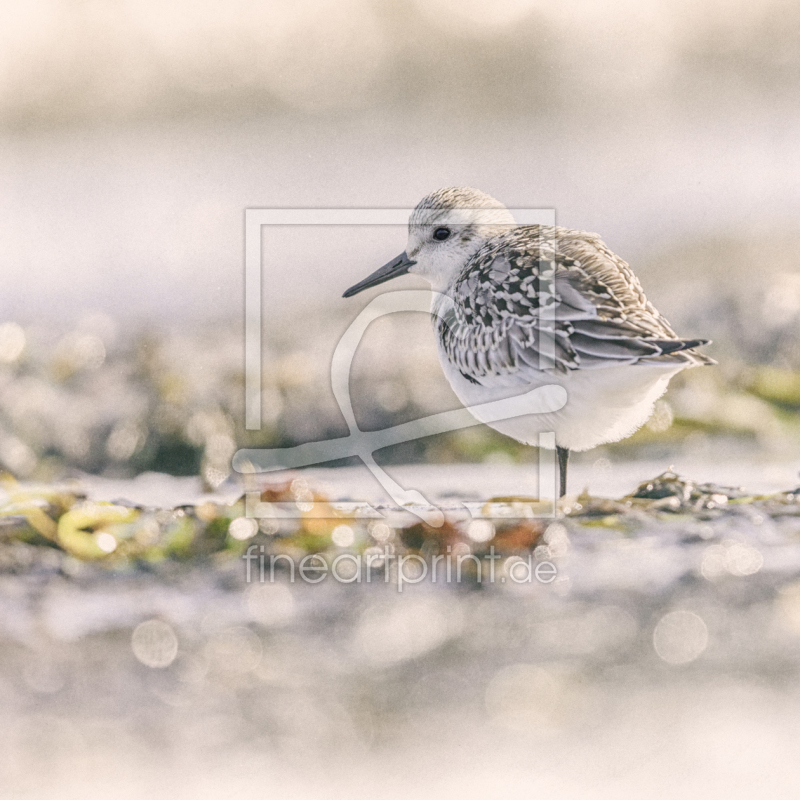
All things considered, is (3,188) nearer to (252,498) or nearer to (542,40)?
(252,498)

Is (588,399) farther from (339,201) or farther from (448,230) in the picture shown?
(339,201)

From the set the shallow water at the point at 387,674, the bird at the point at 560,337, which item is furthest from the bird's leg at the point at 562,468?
the shallow water at the point at 387,674

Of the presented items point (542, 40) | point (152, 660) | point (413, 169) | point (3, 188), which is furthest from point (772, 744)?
point (3, 188)

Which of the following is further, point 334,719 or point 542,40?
point 542,40

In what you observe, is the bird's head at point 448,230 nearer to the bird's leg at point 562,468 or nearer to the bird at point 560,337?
the bird at point 560,337

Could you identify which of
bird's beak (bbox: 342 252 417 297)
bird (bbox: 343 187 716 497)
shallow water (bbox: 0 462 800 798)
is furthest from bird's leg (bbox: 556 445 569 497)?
bird's beak (bbox: 342 252 417 297)

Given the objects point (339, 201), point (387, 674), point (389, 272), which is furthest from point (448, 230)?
point (387, 674)
